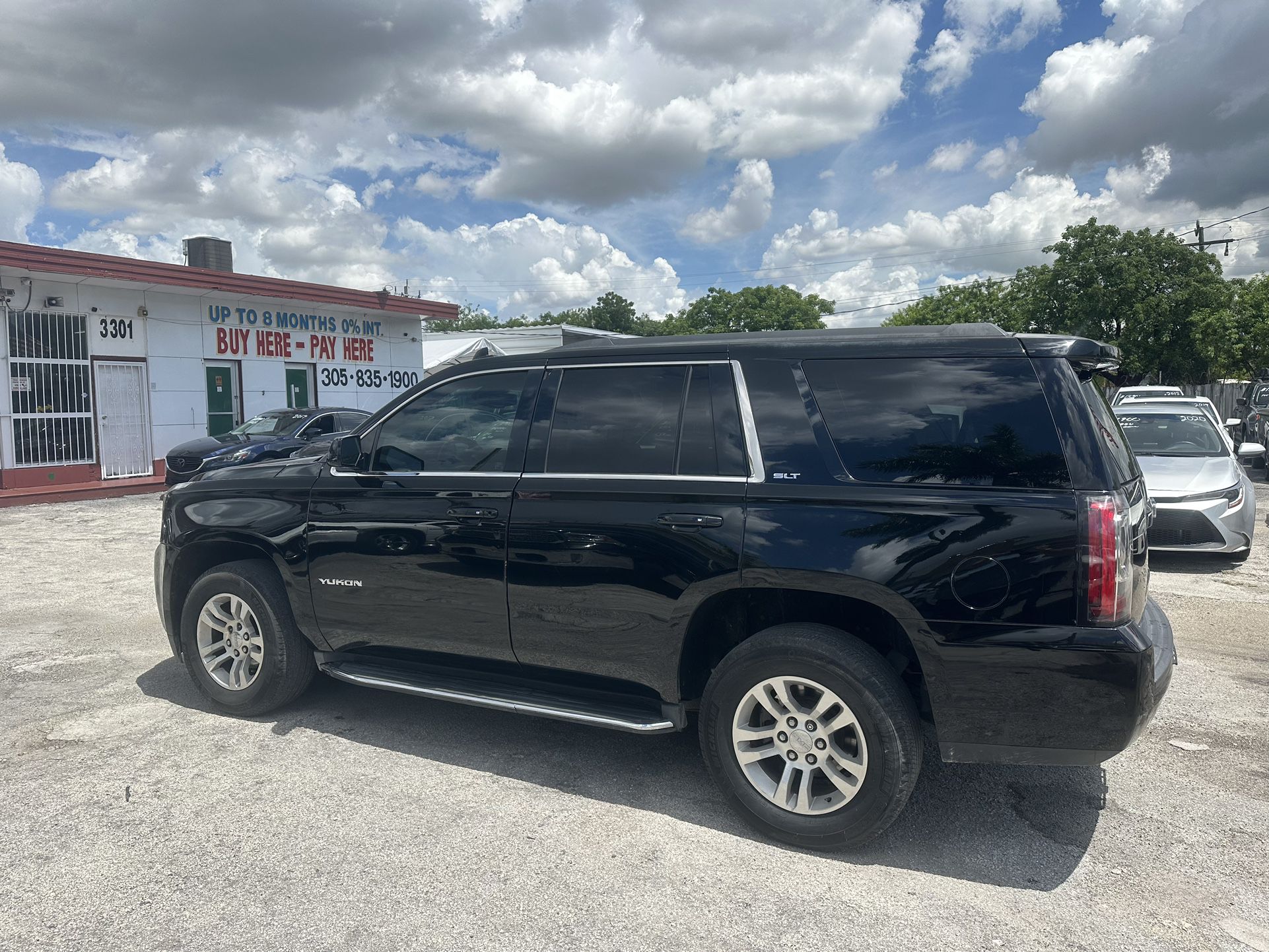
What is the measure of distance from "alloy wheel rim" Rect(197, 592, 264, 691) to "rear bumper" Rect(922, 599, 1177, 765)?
336 centimetres

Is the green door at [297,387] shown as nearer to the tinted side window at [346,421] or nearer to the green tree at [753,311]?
the tinted side window at [346,421]

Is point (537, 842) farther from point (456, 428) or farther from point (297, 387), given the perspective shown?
point (297, 387)

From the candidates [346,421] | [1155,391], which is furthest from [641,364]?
[1155,391]

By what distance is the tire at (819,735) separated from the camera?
325 cm

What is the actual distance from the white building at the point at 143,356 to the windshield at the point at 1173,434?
17.1 m

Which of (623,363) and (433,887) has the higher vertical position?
(623,363)

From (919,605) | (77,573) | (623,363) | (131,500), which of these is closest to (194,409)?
(131,500)

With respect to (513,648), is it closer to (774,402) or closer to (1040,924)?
(774,402)

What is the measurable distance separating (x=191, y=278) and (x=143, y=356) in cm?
188

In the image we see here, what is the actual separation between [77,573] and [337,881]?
730cm

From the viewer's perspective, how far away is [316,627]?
14.8 feet

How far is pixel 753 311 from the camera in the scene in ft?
223

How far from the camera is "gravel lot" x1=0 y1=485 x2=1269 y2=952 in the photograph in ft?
9.59

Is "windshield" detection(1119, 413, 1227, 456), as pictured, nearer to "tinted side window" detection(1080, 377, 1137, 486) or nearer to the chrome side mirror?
"tinted side window" detection(1080, 377, 1137, 486)
